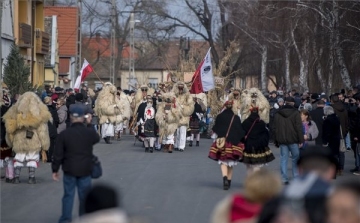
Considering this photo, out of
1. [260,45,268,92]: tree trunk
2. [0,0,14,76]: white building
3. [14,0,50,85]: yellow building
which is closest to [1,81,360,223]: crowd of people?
[0,0,14,76]: white building

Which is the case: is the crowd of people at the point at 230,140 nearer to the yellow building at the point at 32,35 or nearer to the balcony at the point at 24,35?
the balcony at the point at 24,35

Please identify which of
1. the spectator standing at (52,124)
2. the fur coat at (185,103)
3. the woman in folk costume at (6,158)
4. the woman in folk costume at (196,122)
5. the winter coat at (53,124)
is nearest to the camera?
the woman in folk costume at (6,158)

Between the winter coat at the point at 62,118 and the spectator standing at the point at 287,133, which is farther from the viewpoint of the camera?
the winter coat at the point at 62,118

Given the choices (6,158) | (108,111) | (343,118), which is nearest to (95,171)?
(6,158)

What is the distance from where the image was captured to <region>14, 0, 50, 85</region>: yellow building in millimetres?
39125

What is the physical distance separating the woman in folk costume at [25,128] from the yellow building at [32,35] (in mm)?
20607

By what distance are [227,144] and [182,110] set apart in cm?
1050

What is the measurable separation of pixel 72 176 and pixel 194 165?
10.5 m

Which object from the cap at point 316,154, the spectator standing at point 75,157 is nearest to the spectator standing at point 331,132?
the spectator standing at point 75,157

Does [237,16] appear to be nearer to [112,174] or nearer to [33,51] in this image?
[33,51]

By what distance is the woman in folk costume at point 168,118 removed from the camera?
27.4 meters

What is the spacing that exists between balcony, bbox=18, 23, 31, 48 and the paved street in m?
14.1

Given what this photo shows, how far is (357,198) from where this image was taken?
222 inches

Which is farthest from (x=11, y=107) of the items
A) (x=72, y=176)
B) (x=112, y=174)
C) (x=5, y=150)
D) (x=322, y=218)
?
(x=322, y=218)
